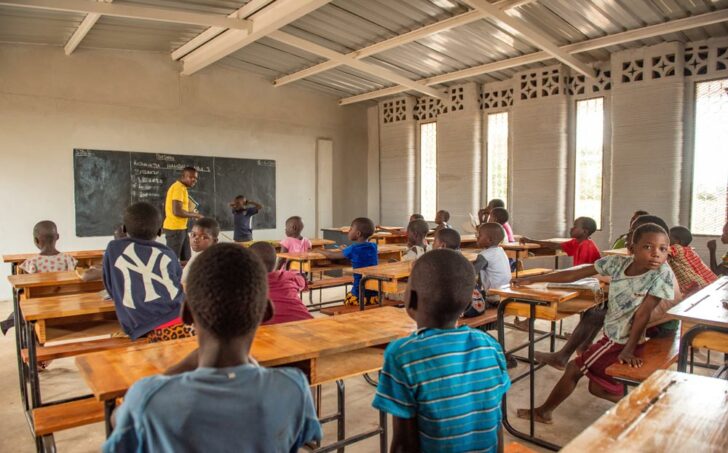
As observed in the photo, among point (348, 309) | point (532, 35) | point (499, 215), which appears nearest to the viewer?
point (348, 309)

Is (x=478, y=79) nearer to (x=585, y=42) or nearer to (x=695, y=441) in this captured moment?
(x=585, y=42)

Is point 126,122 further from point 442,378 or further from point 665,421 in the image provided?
point 665,421

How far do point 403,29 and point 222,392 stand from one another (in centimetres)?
676

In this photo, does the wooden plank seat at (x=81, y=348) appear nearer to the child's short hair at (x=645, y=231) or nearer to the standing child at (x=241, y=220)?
the child's short hair at (x=645, y=231)

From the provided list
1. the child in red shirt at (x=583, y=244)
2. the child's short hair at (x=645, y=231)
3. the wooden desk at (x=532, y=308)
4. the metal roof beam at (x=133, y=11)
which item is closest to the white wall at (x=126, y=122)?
the metal roof beam at (x=133, y=11)

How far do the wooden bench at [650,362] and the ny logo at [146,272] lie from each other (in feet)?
6.87

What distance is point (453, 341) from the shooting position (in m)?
1.35

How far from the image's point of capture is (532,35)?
6.47 m

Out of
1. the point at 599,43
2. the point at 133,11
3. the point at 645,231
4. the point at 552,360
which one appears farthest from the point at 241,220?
the point at 645,231

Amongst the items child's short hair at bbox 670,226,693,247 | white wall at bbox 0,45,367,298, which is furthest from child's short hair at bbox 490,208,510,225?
white wall at bbox 0,45,367,298

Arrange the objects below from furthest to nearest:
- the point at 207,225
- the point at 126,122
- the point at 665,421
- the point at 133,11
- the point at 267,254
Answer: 1. the point at 126,122
2. the point at 133,11
3. the point at 207,225
4. the point at 267,254
5. the point at 665,421

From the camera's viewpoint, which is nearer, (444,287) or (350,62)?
(444,287)

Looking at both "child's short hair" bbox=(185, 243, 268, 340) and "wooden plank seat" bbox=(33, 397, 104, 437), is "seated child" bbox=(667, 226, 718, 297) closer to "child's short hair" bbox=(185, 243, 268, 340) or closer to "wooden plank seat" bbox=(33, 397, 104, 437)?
"child's short hair" bbox=(185, 243, 268, 340)

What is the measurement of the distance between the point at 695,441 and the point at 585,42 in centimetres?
691
